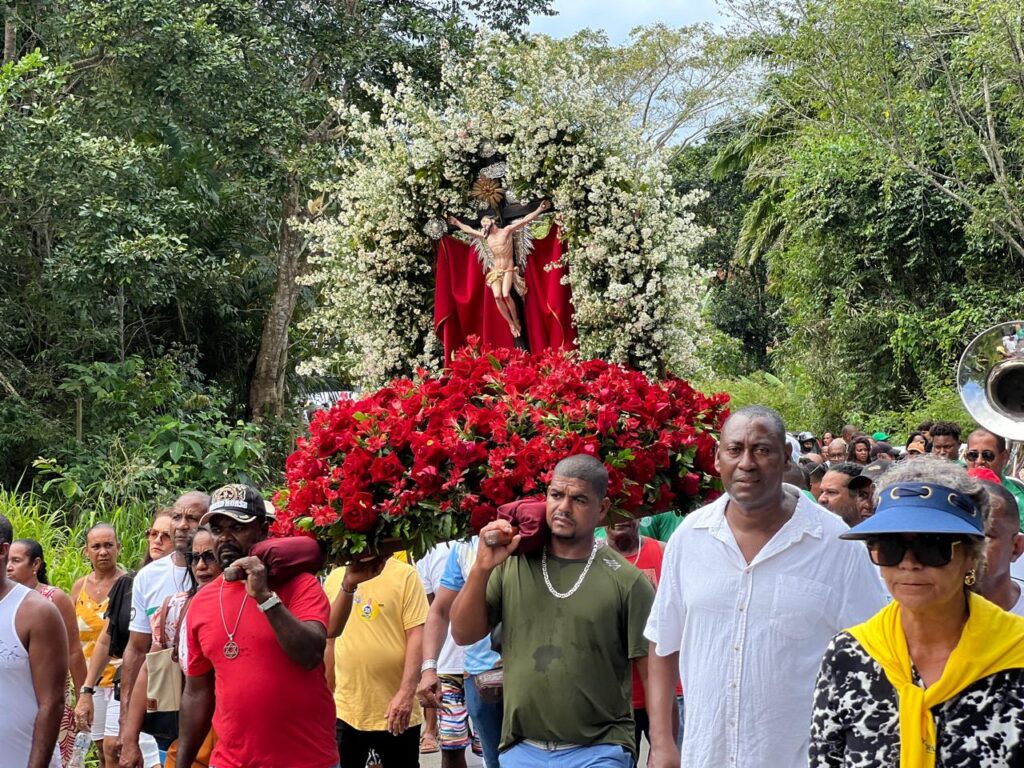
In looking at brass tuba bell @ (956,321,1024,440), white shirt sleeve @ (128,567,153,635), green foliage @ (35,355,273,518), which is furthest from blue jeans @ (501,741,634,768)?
green foliage @ (35,355,273,518)

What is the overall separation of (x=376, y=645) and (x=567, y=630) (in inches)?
87.7

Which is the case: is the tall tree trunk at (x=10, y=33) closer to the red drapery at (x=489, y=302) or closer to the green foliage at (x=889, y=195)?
the red drapery at (x=489, y=302)

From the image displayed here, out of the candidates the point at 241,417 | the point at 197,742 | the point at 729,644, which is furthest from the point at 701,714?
the point at 241,417

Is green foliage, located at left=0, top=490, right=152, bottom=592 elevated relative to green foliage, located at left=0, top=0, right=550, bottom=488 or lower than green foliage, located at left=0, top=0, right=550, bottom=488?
lower

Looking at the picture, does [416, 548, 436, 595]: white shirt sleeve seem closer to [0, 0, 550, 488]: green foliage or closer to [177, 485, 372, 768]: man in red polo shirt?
[177, 485, 372, 768]: man in red polo shirt

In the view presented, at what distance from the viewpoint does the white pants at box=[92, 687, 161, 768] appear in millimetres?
8375

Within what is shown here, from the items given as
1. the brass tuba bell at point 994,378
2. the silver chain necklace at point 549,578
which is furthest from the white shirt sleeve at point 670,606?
the brass tuba bell at point 994,378

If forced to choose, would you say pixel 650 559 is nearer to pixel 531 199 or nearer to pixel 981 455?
pixel 531 199

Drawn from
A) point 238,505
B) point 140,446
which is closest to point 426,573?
point 238,505

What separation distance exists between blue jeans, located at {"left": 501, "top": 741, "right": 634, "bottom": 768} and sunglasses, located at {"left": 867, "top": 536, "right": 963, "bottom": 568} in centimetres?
231

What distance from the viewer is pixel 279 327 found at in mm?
21219

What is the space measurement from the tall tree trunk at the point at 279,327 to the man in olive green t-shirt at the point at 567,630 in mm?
15733

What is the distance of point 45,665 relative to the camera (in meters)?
5.79

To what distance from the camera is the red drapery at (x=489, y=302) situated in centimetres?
884
